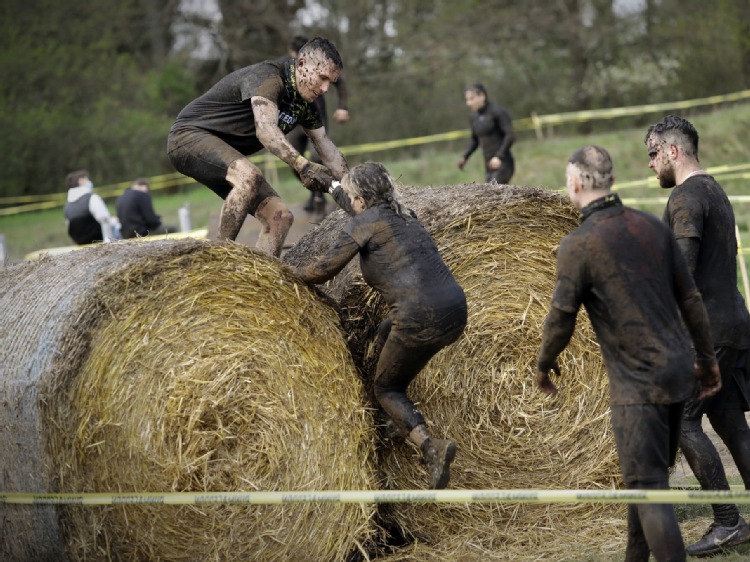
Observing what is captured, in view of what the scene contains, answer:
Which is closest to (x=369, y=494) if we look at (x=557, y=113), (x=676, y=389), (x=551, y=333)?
(x=551, y=333)

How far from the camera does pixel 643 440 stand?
4695 millimetres

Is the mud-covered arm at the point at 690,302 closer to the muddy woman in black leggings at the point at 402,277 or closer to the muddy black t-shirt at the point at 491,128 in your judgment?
the muddy woman in black leggings at the point at 402,277

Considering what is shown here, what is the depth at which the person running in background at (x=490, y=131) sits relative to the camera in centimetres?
1489

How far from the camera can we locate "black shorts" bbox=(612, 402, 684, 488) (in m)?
4.69

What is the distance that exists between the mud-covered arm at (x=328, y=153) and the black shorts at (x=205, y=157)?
1.60 feet

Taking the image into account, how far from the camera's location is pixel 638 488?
15.5 ft

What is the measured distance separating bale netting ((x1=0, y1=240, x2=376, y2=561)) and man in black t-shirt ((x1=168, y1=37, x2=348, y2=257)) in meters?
0.94

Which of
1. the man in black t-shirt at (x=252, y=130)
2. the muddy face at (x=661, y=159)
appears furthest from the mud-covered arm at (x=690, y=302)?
the man in black t-shirt at (x=252, y=130)

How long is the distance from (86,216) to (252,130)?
9.16 metres

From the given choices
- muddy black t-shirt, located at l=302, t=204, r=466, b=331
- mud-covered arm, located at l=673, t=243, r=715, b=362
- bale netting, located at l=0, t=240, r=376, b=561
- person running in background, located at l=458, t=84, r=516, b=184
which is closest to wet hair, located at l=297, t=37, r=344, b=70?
muddy black t-shirt, located at l=302, t=204, r=466, b=331

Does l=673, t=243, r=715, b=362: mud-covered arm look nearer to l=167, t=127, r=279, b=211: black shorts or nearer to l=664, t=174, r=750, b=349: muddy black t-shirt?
l=664, t=174, r=750, b=349: muddy black t-shirt

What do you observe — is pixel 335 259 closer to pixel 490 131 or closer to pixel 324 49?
pixel 324 49

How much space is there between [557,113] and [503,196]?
922 inches

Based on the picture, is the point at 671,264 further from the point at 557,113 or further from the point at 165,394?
the point at 557,113
